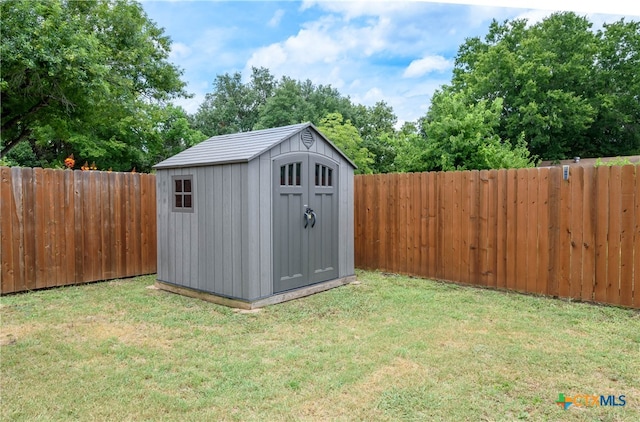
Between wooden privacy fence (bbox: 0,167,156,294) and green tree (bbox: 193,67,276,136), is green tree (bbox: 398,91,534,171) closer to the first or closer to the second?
wooden privacy fence (bbox: 0,167,156,294)

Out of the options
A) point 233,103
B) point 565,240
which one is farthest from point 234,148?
point 233,103

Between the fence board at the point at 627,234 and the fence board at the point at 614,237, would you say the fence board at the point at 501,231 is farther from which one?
the fence board at the point at 627,234

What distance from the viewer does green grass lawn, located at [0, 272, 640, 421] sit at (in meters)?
2.32

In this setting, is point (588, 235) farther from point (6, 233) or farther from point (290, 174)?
point (6, 233)

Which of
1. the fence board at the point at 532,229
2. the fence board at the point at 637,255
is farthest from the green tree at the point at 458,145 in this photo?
the fence board at the point at 637,255

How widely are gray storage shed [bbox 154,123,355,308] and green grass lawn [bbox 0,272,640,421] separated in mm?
389

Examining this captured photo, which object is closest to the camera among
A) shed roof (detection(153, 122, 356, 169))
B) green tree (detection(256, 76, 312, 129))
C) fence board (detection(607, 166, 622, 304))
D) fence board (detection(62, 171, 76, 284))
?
fence board (detection(607, 166, 622, 304))

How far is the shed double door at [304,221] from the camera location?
4859mm

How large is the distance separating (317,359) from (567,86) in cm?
2174

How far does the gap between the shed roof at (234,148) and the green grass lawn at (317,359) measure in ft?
5.59

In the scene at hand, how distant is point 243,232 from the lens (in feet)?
14.9

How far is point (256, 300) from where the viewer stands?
4516 millimetres

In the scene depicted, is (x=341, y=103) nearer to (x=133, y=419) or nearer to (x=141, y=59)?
(x=141, y=59)

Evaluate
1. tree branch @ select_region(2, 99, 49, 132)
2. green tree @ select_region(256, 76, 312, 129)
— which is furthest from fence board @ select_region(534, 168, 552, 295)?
green tree @ select_region(256, 76, 312, 129)
